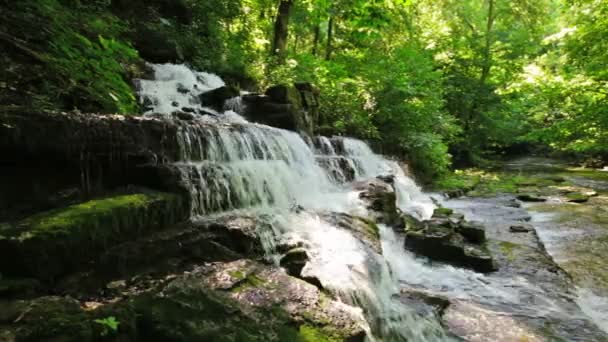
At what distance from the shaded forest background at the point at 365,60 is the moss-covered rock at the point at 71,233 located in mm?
1498

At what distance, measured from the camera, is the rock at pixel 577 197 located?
451 inches

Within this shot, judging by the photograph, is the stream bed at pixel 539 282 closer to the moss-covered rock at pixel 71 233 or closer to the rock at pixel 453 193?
the rock at pixel 453 193

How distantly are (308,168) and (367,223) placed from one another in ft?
7.55

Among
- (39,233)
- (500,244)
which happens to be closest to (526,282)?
(500,244)

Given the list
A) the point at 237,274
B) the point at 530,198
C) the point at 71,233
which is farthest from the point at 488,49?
the point at 71,233

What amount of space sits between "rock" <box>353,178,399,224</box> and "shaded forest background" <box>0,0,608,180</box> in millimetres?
2959

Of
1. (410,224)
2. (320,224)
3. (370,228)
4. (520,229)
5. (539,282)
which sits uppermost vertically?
(320,224)

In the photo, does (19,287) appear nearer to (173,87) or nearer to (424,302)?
(424,302)

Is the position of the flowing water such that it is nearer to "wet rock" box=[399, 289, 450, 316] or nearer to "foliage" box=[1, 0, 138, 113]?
"wet rock" box=[399, 289, 450, 316]

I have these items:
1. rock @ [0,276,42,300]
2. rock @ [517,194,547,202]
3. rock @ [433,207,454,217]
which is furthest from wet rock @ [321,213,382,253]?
rock @ [517,194,547,202]

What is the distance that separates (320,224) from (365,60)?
13.8m

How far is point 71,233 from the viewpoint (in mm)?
3178

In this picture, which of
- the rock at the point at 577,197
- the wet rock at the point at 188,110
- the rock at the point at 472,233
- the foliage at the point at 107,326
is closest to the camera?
the foliage at the point at 107,326

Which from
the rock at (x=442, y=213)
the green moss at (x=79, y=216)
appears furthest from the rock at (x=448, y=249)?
the green moss at (x=79, y=216)
